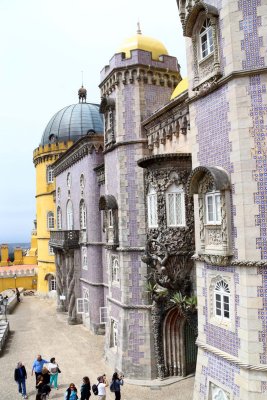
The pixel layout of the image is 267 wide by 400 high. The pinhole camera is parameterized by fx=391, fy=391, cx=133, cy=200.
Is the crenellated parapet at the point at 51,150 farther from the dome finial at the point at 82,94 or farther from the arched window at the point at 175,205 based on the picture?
the arched window at the point at 175,205

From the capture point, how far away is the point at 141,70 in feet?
61.6

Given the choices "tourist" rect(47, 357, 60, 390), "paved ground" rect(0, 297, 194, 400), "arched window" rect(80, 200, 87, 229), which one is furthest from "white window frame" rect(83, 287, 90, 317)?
"tourist" rect(47, 357, 60, 390)

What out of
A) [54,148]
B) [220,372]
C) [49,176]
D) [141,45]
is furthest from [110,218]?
[49,176]

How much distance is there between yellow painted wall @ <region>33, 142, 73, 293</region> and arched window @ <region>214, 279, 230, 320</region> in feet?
104

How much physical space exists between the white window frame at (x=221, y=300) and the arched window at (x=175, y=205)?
418cm

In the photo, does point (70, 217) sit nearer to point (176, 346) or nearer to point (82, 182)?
point (82, 182)

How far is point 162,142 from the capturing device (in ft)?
57.2

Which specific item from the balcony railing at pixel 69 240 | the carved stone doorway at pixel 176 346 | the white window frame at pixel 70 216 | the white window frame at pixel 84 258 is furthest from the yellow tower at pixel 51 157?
the carved stone doorway at pixel 176 346

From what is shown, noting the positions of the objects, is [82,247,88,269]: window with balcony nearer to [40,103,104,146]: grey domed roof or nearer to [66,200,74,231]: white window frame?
[66,200,74,231]: white window frame

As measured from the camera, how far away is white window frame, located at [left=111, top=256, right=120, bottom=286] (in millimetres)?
19797

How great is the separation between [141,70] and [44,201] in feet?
87.0

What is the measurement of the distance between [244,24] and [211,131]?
2936 mm

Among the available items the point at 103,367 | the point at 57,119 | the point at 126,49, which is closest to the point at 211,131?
the point at 126,49

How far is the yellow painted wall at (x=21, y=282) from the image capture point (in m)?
47.5
